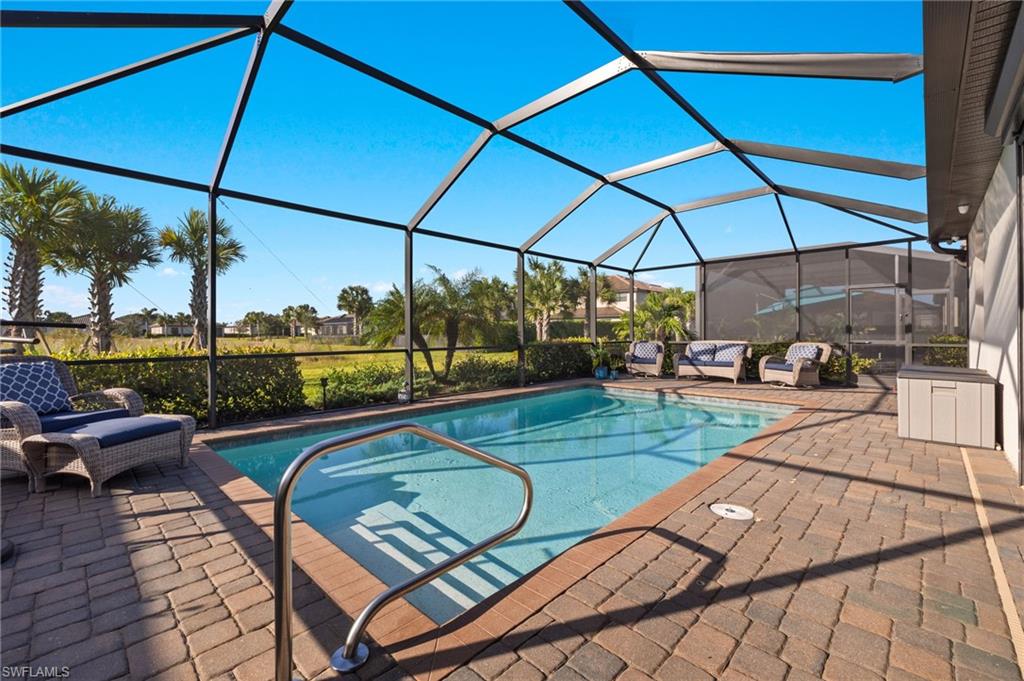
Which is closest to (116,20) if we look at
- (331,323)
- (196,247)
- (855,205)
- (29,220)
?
(29,220)

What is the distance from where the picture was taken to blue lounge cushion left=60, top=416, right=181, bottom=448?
3527mm

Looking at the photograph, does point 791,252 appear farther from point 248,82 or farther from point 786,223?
point 248,82

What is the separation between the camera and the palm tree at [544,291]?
907 inches

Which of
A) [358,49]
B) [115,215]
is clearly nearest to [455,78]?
[358,49]

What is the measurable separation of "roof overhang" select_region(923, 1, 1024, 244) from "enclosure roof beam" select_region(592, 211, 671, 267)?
558 centimetres

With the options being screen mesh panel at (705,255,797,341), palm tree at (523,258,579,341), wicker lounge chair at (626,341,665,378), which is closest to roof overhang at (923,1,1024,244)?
screen mesh panel at (705,255,797,341)

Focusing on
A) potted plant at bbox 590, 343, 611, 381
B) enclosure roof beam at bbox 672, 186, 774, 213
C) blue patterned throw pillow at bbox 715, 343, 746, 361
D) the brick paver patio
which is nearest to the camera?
the brick paver patio

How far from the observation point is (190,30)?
4.15m

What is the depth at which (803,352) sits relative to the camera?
9820 millimetres

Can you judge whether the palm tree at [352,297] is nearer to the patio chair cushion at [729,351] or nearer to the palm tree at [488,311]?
the palm tree at [488,311]

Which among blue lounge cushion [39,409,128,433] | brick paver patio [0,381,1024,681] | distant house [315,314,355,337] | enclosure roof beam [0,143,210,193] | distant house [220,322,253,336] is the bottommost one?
brick paver patio [0,381,1024,681]

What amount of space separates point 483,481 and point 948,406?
5.09 meters

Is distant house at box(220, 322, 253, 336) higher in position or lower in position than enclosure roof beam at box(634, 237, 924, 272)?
lower

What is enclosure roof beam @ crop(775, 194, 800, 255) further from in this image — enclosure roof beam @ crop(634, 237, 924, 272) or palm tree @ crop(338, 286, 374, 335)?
palm tree @ crop(338, 286, 374, 335)
